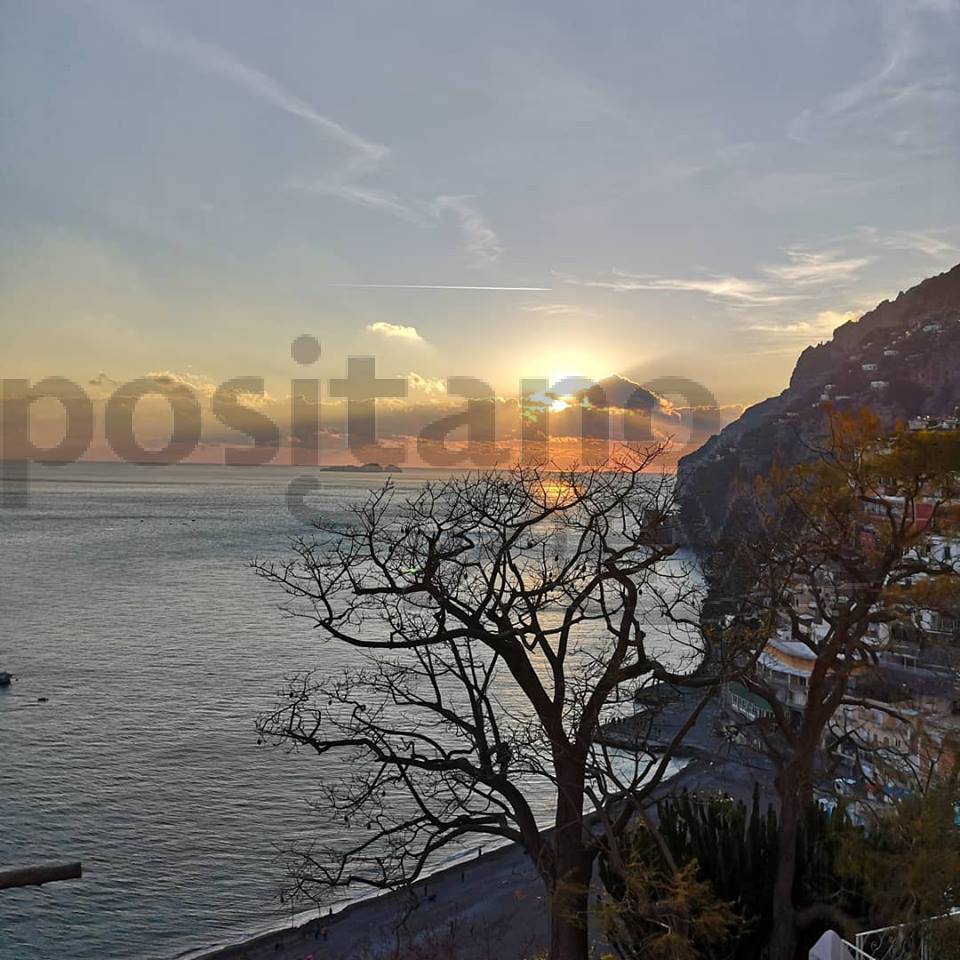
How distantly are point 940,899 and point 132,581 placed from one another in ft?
256

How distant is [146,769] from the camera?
32.9m

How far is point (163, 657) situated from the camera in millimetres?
49719

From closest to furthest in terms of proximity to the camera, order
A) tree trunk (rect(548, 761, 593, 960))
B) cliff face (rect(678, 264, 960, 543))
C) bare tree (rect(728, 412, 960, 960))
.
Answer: tree trunk (rect(548, 761, 593, 960)) < bare tree (rect(728, 412, 960, 960)) < cliff face (rect(678, 264, 960, 543))

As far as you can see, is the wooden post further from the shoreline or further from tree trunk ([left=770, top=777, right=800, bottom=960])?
the shoreline

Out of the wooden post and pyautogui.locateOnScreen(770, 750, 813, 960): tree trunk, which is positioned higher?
the wooden post

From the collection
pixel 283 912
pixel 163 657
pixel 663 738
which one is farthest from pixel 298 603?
pixel 283 912

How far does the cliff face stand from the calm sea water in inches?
1791

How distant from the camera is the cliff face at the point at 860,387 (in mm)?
107938

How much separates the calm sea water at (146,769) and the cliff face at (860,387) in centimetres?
4549

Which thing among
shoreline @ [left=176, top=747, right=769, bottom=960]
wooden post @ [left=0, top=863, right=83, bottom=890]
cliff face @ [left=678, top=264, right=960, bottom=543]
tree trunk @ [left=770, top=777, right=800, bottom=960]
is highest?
cliff face @ [left=678, top=264, right=960, bottom=543]

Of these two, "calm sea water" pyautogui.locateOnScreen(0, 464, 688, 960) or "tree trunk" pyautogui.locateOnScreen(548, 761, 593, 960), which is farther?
"calm sea water" pyautogui.locateOnScreen(0, 464, 688, 960)

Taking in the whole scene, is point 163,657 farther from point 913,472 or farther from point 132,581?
point 913,472

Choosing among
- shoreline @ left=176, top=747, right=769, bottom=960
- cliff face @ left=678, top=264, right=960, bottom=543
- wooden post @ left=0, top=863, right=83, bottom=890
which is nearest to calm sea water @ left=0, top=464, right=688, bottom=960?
shoreline @ left=176, top=747, right=769, bottom=960

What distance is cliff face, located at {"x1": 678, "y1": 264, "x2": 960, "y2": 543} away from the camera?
4250 inches
